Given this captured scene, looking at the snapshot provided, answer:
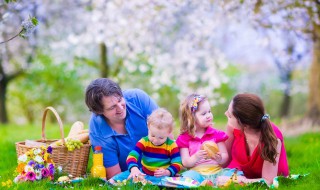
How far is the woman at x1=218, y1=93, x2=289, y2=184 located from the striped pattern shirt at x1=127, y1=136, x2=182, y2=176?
48 centimetres

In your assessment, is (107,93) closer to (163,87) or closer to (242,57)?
(163,87)

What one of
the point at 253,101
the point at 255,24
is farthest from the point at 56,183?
the point at 255,24

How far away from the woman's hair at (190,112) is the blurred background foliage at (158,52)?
2.17 metres

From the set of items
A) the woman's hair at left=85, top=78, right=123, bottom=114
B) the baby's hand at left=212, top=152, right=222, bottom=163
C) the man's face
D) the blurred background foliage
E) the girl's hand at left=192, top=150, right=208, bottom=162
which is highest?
the blurred background foliage

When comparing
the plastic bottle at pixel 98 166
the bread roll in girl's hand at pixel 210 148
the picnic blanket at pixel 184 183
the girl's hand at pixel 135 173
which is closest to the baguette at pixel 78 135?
the plastic bottle at pixel 98 166

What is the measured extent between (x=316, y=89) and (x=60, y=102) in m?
9.69

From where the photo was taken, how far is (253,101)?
4.11m

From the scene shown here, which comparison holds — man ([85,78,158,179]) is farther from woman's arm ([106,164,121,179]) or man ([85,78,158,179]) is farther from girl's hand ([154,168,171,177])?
girl's hand ([154,168,171,177])

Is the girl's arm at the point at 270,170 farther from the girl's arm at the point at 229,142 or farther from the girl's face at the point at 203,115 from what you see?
the girl's face at the point at 203,115

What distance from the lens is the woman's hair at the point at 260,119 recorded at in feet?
13.4

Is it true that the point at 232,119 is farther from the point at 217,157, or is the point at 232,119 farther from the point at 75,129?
the point at 75,129

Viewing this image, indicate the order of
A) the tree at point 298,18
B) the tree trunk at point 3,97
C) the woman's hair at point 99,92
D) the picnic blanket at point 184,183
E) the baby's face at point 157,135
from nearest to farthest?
the picnic blanket at point 184,183, the baby's face at point 157,135, the woman's hair at point 99,92, the tree at point 298,18, the tree trunk at point 3,97

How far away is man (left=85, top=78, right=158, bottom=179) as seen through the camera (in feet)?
14.7

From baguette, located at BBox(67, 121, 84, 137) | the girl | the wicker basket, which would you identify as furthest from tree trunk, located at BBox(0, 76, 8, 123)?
the girl
